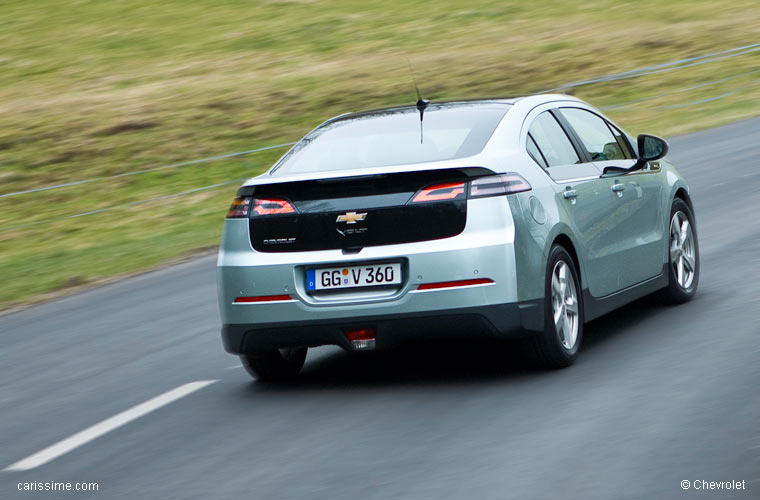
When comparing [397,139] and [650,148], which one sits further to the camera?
[650,148]

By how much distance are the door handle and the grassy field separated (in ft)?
21.6

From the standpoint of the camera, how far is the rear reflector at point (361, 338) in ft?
23.1

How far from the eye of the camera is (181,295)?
11477mm

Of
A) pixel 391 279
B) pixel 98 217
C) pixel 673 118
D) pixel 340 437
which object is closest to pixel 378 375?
pixel 391 279

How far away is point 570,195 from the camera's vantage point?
7.66m

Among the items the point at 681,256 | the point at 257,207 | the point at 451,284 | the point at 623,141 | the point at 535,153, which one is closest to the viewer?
the point at 451,284

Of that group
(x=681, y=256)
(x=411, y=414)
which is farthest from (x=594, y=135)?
(x=411, y=414)

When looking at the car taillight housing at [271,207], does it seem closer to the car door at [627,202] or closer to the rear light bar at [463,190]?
the rear light bar at [463,190]

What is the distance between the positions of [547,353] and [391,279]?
3.25 ft

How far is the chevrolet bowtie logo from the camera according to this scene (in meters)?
6.98

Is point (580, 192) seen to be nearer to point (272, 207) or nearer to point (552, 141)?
point (552, 141)

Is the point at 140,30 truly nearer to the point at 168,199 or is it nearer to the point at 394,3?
the point at 394,3

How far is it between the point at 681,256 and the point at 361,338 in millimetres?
3101

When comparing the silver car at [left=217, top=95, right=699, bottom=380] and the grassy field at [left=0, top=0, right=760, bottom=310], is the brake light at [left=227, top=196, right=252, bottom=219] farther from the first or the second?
the grassy field at [left=0, top=0, right=760, bottom=310]
